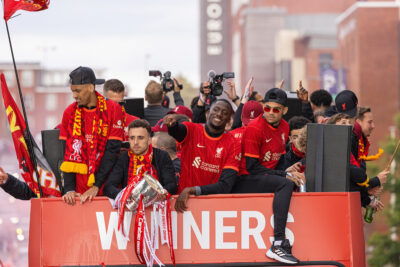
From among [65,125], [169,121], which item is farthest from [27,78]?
[169,121]

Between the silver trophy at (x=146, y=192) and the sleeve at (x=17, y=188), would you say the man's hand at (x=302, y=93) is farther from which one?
the silver trophy at (x=146, y=192)

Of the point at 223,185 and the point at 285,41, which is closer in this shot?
the point at 223,185

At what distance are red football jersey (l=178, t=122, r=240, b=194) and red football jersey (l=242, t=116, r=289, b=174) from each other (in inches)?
9.1

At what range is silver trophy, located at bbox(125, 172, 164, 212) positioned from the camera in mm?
6492

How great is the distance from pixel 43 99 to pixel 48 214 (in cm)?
14220

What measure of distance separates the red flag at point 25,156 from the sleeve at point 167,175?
93 centimetres

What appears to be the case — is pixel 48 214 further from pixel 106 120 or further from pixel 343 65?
pixel 343 65

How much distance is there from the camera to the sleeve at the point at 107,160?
706 centimetres

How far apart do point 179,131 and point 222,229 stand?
37.0 inches

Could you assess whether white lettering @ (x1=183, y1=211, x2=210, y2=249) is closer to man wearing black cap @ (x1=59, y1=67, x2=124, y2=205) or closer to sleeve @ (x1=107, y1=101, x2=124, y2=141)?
man wearing black cap @ (x1=59, y1=67, x2=124, y2=205)

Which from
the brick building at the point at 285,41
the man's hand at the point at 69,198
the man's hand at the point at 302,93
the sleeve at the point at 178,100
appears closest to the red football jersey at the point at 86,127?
the man's hand at the point at 69,198

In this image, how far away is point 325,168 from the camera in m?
6.95

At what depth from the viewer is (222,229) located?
21.9 ft

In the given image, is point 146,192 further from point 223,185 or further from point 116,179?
point 223,185
